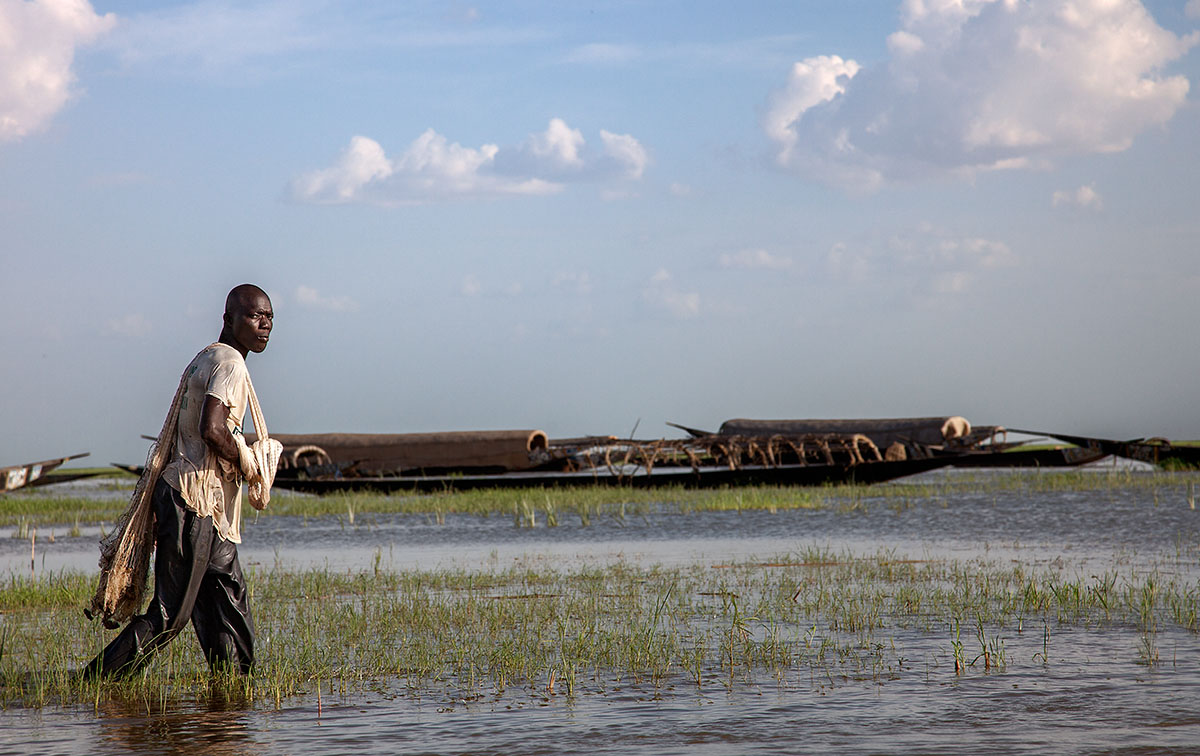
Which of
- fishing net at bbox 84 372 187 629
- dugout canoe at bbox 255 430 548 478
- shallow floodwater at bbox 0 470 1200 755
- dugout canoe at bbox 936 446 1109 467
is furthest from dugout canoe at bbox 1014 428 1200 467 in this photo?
fishing net at bbox 84 372 187 629

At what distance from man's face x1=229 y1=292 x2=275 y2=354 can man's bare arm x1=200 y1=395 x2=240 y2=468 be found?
0.41 meters

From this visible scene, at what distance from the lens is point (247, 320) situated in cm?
545

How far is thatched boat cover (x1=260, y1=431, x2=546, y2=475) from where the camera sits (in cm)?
2769

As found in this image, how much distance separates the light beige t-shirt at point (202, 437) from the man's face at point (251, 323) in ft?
0.41

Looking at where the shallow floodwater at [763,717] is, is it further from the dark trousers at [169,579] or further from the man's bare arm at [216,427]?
the man's bare arm at [216,427]

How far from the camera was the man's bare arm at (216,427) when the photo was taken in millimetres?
5115

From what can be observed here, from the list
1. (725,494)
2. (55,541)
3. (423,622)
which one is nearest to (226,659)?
(423,622)

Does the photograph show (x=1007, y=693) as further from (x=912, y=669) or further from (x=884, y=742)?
(x=884, y=742)

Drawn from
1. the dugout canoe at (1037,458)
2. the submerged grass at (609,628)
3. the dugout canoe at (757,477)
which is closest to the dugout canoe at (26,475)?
the dugout canoe at (757,477)

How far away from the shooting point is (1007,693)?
5.06m

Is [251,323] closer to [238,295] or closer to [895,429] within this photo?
[238,295]

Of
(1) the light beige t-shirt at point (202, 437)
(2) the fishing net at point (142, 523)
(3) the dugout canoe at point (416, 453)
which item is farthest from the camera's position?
(3) the dugout canoe at point (416, 453)

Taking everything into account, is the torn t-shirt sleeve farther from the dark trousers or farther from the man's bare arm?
the dark trousers

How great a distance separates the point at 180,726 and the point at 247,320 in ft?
5.96
